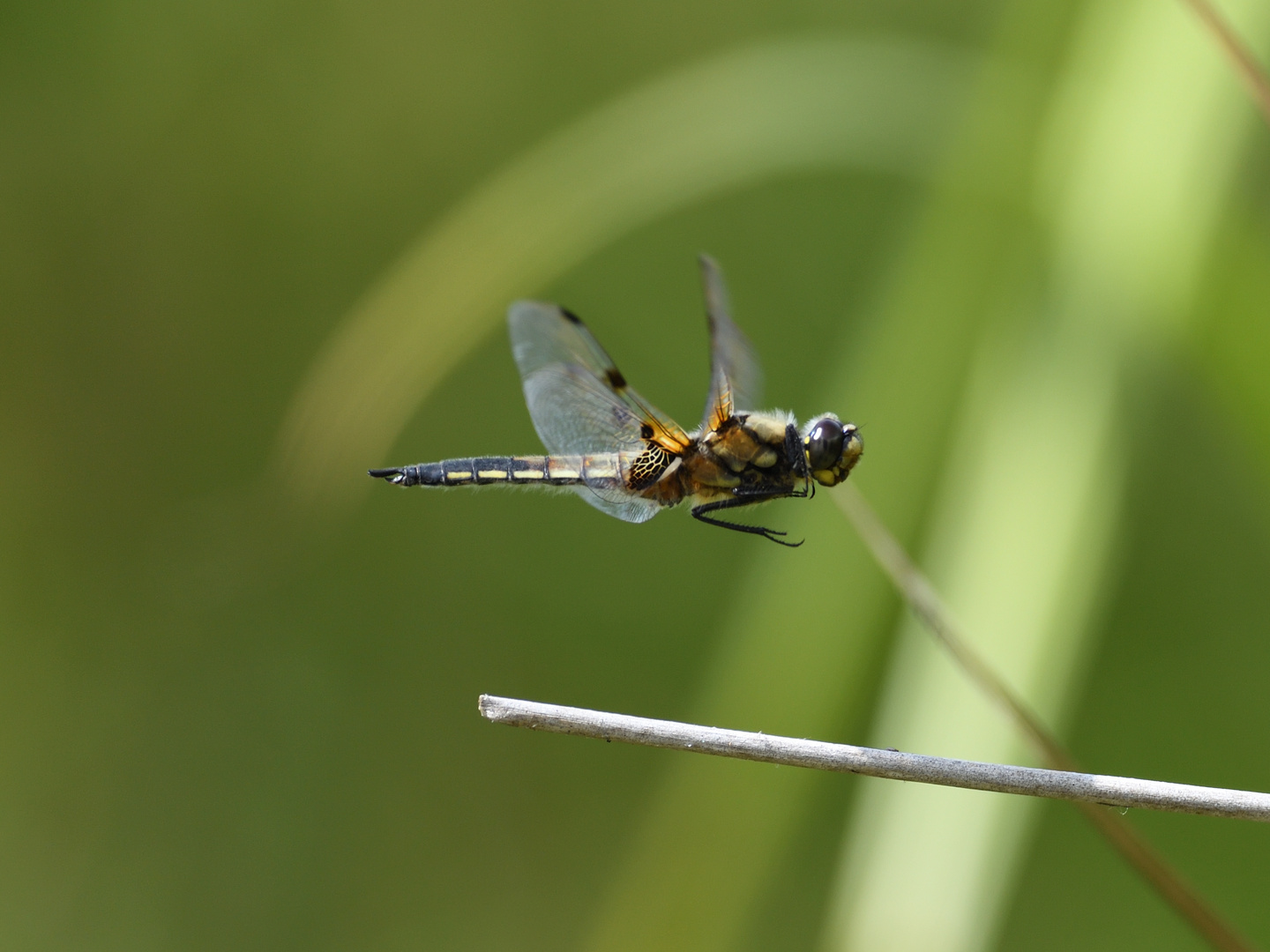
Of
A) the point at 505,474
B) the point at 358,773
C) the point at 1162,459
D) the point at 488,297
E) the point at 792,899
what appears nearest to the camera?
the point at 505,474

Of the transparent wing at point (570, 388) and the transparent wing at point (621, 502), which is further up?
the transparent wing at point (570, 388)

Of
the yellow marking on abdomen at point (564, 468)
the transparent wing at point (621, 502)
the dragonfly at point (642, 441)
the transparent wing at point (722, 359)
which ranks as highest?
the transparent wing at point (722, 359)

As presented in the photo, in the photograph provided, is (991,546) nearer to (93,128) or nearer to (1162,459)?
(1162,459)

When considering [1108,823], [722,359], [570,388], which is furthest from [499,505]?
[1108,823]

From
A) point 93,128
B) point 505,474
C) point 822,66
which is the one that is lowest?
point 505,474

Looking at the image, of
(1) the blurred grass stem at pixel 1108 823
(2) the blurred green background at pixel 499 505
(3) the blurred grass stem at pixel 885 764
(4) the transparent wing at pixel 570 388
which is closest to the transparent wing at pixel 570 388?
(4) the transparent wing at pixel 570 388

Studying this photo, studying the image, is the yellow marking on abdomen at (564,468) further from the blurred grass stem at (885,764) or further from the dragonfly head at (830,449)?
the blurred grass stem at (885,764)

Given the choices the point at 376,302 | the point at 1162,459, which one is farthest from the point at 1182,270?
the point at 376,302
